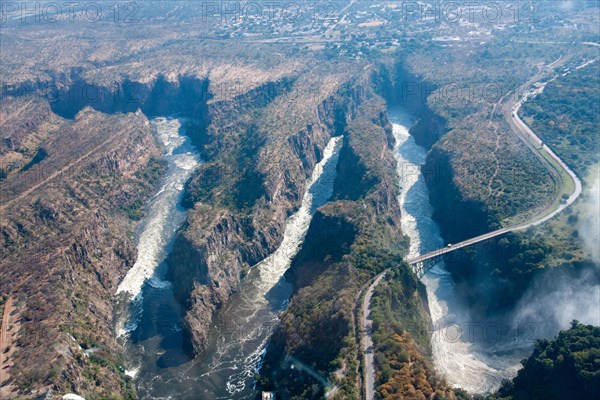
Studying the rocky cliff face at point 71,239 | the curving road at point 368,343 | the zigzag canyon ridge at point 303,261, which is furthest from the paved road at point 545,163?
the rocky cliff face at point 71,239

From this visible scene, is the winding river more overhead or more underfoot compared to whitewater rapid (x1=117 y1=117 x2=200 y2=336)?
more underfoot

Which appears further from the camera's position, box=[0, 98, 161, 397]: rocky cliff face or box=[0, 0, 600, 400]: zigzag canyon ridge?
box=[0, 0, 600, 400]: zigzag canyon ridge

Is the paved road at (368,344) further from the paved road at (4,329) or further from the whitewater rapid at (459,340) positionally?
the paved road at (4,329)

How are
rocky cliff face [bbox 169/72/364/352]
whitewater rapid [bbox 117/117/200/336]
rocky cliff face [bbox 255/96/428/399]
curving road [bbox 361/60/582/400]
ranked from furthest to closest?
whitewater rapid [bbox 117/117/200/336] → rocky cliff face [bbox 169/72/364/352] → rocky cliff face [bbox 255/96/428/399] → curving road [bbox 361/60/582/400]

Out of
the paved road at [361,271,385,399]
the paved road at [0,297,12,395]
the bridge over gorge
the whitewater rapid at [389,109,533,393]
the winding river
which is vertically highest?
the paved road at [0,297,12,395]

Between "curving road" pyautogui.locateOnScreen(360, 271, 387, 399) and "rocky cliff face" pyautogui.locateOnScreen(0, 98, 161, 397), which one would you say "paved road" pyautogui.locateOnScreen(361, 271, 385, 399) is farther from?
"rocky cliff face" pyautogui.locateOnScreen(0, 98, 161, 397)

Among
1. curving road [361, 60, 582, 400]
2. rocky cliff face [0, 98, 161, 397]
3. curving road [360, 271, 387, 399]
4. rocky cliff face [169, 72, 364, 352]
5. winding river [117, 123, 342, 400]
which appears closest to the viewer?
curving road [360, 271, 387, 399]

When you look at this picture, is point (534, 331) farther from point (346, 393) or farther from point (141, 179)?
point (141, 179)

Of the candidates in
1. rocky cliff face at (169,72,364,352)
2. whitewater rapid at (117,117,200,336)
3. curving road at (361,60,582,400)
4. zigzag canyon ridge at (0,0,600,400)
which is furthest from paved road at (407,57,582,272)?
whitewater rapid at (117,117,200,336)

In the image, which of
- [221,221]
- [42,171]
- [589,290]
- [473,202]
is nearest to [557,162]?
[473,202]
